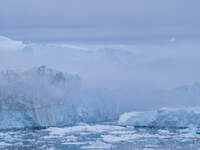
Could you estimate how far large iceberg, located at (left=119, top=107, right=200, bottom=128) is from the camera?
16.5 metres

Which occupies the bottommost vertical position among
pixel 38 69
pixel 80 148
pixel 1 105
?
pixel 80 148

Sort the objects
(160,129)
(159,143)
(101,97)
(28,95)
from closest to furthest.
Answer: (159,143) < (160,129) < (28,95) < (101,97)

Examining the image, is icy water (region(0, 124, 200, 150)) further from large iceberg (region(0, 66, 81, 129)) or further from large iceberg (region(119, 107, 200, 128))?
large iceberg (region(0, 66, 81, 129))

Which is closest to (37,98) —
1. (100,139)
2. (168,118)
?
(100,139)

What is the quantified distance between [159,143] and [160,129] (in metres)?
3.79

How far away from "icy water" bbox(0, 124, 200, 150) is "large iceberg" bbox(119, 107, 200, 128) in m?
0.80

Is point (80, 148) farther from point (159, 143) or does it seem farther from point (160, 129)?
point (160, 129)

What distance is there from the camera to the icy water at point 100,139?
11.8 metres

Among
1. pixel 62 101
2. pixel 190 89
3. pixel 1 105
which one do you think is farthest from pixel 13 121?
pixel 190 89

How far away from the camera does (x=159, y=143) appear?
12.5m

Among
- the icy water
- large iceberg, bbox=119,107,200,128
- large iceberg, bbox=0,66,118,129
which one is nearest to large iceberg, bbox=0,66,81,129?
large iceberg, bbox=0,66,118,129

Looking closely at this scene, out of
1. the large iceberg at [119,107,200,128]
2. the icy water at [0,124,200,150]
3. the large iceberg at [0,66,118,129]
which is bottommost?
the icy water at [0,124,200,150]

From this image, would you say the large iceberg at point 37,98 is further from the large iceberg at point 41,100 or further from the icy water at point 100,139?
the icy water at point 100,139

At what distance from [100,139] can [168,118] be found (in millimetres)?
4518
